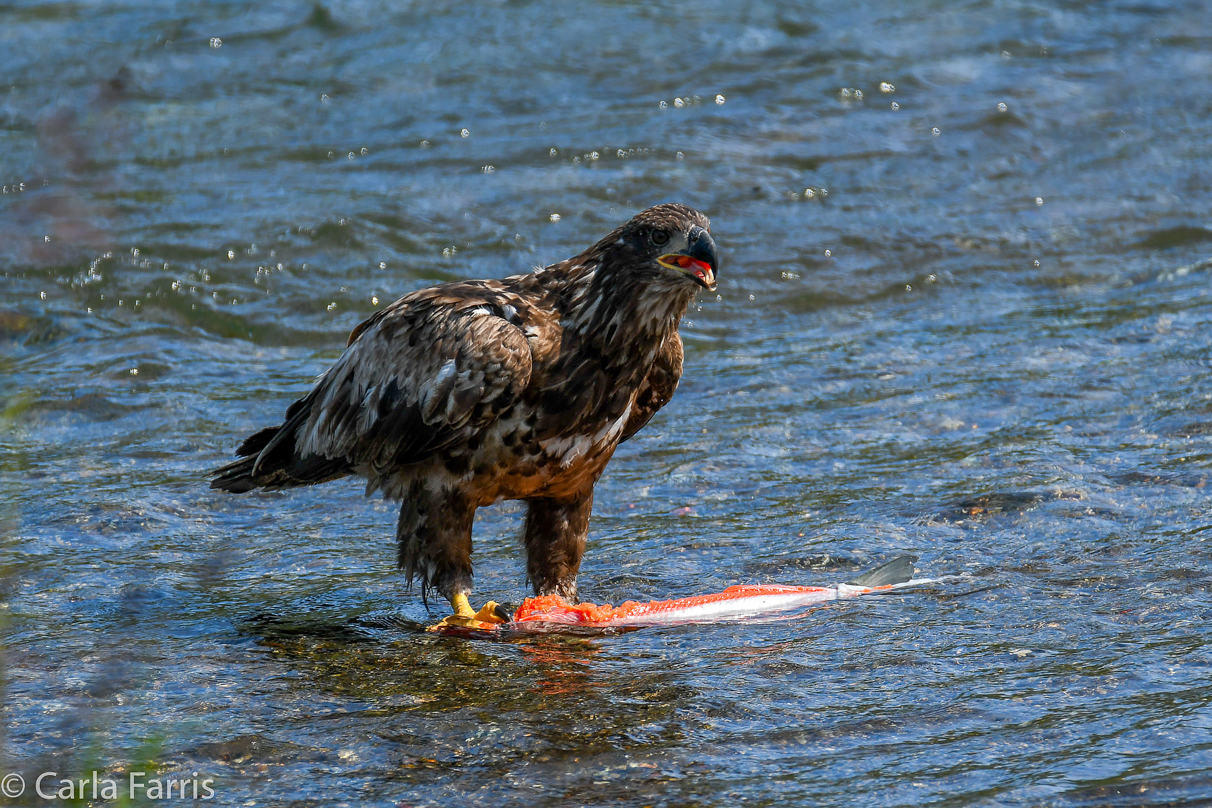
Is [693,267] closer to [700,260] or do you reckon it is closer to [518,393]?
[700,260]

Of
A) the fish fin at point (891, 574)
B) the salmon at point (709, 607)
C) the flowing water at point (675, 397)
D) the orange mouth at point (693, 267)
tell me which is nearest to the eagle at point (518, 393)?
the orange mouth at point (693, 267)

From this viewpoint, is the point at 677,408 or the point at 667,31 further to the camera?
the point at 667,31

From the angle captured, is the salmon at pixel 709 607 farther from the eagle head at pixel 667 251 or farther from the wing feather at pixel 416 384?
the eagle head at pixel 667 251

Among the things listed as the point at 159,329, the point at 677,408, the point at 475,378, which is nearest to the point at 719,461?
the point at 677,408

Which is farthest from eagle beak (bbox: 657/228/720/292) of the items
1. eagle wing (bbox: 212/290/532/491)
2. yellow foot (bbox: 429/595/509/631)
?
yellow foot (bbox: 429/595/509/631)

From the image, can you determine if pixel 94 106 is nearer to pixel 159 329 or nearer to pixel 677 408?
pixel 677 408

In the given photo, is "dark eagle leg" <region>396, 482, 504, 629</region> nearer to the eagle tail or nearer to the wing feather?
the wing feather

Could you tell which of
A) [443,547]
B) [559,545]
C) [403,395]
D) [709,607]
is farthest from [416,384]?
[709,607]

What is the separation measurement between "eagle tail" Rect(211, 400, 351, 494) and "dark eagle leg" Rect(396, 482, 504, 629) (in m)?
0.50

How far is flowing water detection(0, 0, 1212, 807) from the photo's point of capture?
429 cm

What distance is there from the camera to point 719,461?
738 cm

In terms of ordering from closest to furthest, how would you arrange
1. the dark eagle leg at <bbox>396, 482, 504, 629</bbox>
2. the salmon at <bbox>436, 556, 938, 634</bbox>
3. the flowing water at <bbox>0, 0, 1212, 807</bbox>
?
1. the flowing water at <bbox>0, 0, 1212, 807</bbox>
2. the salmon at <bbox>436, 556, 938, 634</bbox>
3. the dark eagle leg at <bbox>396, 482, 504, 629</bbox>

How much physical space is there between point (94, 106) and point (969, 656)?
3544 mm

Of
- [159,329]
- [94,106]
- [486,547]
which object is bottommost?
[486,547]
